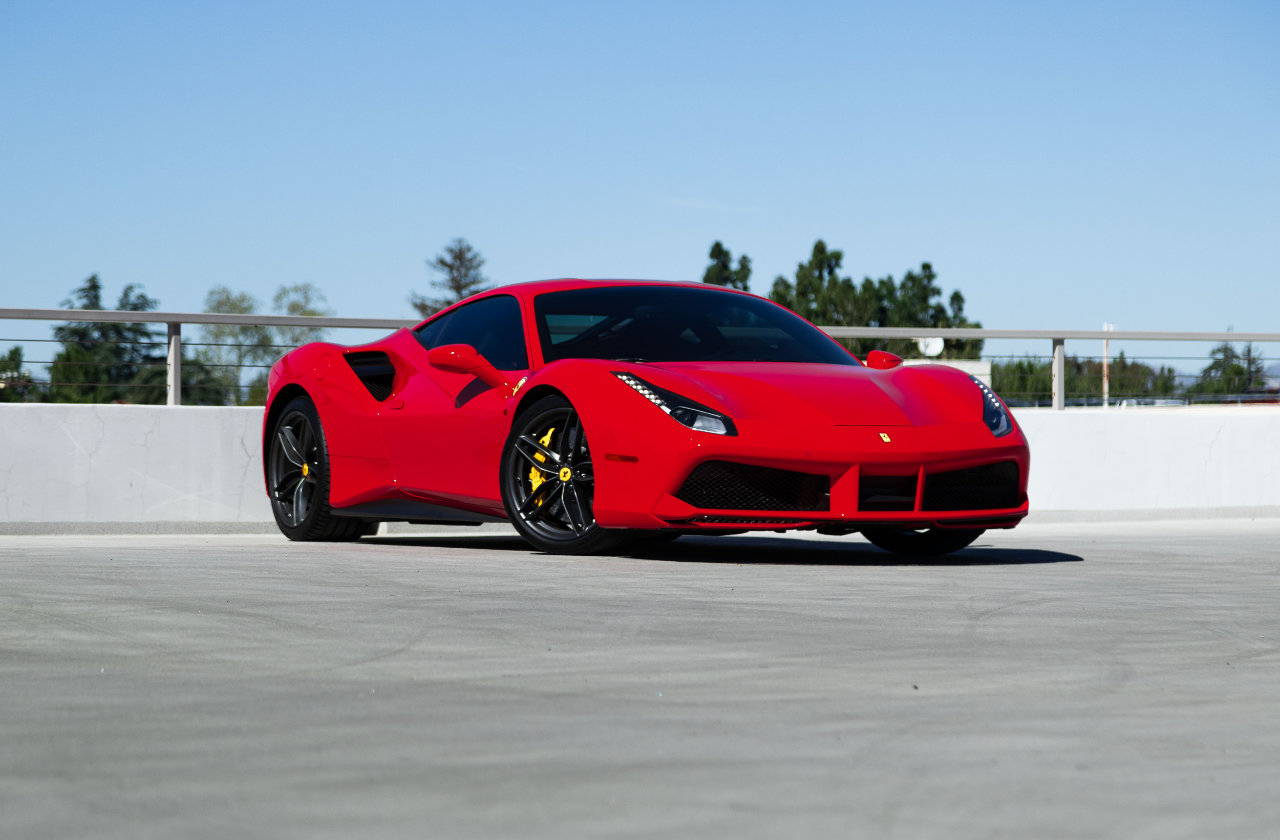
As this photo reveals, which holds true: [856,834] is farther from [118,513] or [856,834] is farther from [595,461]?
[118,513]

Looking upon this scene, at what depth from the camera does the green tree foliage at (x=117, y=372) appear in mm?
10797

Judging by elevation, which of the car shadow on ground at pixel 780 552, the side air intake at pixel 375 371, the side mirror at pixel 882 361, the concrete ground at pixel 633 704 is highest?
the side mirror at pixel 882 361

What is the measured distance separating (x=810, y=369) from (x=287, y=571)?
239 centimetres

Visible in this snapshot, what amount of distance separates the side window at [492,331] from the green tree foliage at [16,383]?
3994mm

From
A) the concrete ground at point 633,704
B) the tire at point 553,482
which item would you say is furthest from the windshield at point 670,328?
the concrete ground at point 633,704

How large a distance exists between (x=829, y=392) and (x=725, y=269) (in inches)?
4422

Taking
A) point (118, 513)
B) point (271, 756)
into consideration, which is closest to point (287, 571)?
point (271, 756)

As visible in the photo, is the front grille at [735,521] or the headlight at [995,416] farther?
the headlight at [995,416]

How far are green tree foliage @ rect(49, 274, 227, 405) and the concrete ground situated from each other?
5271 millimetres

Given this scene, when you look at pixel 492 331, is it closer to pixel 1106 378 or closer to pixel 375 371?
pixel 375 371

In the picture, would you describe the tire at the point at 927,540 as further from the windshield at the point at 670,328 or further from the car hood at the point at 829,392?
the windshield at the point at 670,328

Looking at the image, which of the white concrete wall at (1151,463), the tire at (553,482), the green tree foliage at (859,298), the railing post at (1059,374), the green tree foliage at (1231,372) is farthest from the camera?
the green tree foliage at (859,298)

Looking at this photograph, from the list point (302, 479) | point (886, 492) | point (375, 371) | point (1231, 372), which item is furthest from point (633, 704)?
point (1231, 372)

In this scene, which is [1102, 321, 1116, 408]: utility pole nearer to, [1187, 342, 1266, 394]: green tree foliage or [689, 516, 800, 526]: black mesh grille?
[1187, 342, 1266, 394]: green tree foliage
